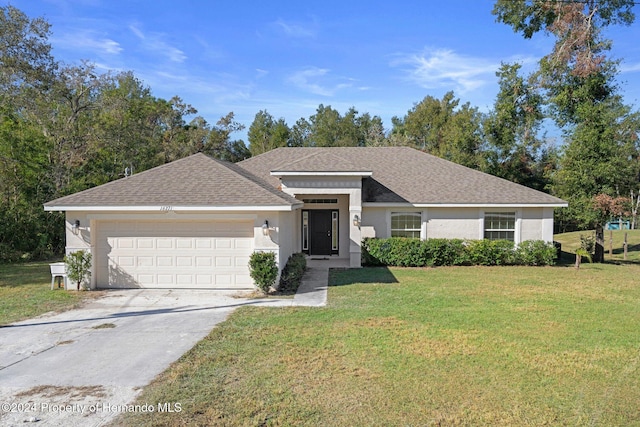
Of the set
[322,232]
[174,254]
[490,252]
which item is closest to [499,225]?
[490,252]

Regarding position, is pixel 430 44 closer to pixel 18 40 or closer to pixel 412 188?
pixel 412 188

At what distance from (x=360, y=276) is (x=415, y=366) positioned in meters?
7.66

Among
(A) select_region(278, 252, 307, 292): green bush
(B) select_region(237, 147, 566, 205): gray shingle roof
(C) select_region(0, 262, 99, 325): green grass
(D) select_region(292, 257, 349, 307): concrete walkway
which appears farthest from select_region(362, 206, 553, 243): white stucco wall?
(C) select_region(0, 262, 99, 325): green grass

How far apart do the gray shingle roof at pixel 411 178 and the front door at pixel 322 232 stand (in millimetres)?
2040

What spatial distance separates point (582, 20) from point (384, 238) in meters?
15.2

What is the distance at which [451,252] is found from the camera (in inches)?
623

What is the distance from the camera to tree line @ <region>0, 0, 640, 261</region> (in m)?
18.4

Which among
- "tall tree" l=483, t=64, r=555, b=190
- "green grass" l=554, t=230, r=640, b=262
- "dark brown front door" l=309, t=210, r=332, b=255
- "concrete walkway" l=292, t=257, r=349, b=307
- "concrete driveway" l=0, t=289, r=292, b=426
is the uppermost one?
"tall tree" l=483, t=64, r=555, b=190

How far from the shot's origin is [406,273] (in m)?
14.1

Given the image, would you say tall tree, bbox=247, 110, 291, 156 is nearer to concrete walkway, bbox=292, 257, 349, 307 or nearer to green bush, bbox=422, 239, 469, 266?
concrete walkway, bbox=292, 257, 349, 307

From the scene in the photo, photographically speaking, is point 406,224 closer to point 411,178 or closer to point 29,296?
point 411,178

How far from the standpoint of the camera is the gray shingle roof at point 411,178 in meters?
16.1

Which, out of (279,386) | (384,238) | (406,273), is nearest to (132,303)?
(279,386)

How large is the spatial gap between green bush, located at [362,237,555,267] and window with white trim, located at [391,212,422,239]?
0.92 metres
